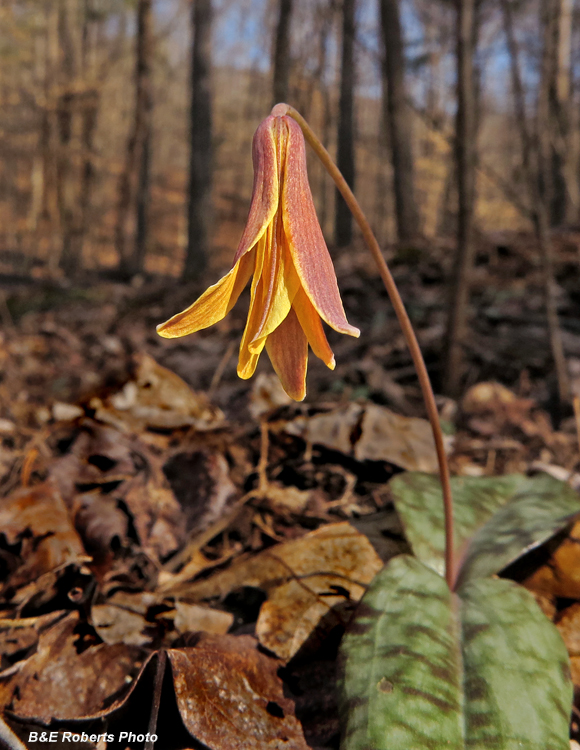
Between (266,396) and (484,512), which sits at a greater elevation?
(266,396)

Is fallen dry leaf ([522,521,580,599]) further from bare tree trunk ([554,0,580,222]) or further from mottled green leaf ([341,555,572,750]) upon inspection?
bare tree trunk ([554,0,580,222])

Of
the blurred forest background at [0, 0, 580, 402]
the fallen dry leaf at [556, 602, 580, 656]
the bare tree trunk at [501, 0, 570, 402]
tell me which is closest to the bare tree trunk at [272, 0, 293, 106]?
the blurred forest background at [0, 0, 580, 402]

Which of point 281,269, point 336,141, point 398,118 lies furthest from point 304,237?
point 336,141

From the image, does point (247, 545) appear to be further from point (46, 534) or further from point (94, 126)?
point (94, 126)

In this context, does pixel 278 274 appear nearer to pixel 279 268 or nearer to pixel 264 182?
pixel 279 268

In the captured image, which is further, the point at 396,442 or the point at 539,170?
the point at 539,170

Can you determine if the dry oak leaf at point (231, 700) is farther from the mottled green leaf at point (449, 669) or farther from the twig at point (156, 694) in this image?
the mottled green leaf at point (449, 669)
